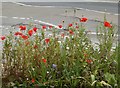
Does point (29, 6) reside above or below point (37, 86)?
above

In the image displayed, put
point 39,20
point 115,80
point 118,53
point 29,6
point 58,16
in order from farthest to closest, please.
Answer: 1. point 29,6
2. point 58,16
3. point 39,20
4. point 118,53
5. point 115,80

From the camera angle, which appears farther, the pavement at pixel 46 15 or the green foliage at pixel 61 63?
the pavement at pixel 46 15

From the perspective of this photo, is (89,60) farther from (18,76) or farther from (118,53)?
(18,76)

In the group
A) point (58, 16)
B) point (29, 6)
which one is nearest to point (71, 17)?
point (58, 16)

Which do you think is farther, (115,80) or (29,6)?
(29,6)

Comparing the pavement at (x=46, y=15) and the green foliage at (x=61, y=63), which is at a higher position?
the pavement at (x=46, y=15)

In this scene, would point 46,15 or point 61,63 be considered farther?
point 46,15

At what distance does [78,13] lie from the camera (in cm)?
1256

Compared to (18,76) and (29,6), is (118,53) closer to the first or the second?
(18,76)

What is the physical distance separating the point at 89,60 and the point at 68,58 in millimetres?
248

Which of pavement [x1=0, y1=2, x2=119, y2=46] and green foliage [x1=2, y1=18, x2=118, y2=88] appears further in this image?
pavement [x1=0, y1=2, x2=119, y2=46]

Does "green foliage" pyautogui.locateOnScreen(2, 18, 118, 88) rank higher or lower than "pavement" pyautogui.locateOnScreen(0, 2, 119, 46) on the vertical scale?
lower

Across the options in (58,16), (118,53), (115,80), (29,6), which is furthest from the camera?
(29,6)

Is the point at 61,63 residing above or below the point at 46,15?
below
